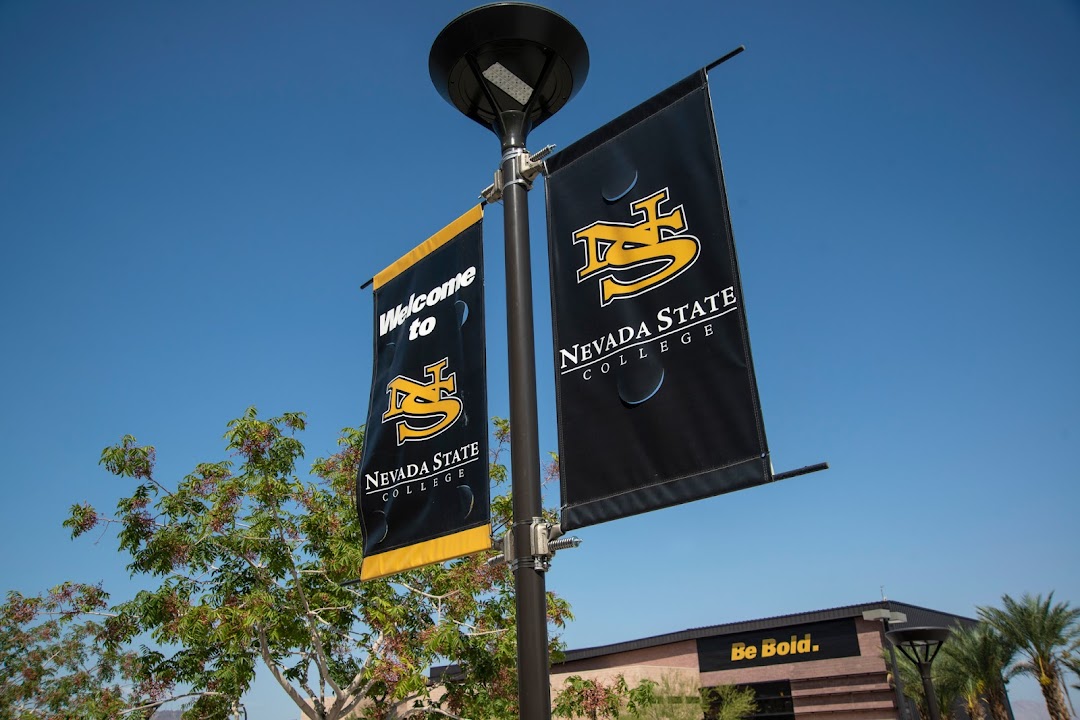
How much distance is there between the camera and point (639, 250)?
5047 mm

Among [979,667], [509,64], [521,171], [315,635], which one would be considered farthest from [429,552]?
[979,667]

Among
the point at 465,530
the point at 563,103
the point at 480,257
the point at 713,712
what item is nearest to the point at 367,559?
the point at 465,530

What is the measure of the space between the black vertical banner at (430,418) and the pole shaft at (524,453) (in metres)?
0.42

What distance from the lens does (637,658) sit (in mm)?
37406

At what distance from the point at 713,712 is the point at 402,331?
32137 millimetres

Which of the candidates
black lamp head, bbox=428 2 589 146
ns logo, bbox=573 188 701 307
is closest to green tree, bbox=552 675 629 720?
ns logo, bbox=573 188 701 307

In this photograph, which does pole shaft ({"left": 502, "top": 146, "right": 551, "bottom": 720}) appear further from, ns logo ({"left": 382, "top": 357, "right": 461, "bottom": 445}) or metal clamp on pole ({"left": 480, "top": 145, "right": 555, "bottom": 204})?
ns logo ({"left": 382, "top": 357, "right": 461, "bottom": 445})

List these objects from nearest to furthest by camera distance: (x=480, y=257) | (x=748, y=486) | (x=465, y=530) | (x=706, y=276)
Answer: (x=748, y=486) < (x=706, y=276) < (x=465, y=530) < (x=480, y=257)

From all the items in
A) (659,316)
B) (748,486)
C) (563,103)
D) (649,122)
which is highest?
(563,103)

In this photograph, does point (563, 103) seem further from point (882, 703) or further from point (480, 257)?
point (882, 703)

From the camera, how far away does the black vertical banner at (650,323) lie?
4.42 m

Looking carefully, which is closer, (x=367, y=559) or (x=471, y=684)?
(x=367, y=559)

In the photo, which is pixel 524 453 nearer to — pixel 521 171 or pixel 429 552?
pixel 429 552

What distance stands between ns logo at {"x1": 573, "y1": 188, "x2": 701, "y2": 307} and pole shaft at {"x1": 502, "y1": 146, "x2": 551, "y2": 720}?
458 mm
